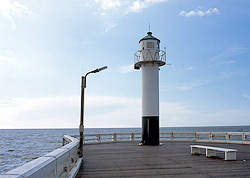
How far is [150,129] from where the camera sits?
1736cm

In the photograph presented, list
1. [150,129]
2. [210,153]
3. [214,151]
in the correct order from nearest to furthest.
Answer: [210,153], [214,151], [150,129]

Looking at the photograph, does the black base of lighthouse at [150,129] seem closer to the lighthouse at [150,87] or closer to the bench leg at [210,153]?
the lighthouse at [150,87]

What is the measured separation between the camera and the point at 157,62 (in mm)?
17812

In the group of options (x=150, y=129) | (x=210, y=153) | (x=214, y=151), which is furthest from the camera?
(x=150, y=129)

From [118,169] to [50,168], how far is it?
4.97m

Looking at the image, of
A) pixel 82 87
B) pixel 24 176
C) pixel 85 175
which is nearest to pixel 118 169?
pixel 85 175

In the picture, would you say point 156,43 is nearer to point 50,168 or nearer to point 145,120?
point 145,120

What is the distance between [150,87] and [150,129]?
9.64 ft

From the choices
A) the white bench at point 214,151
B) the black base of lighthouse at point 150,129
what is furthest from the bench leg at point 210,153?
the black base of lighthouse at point 150,129

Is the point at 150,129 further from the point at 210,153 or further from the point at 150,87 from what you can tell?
the point at 210,153

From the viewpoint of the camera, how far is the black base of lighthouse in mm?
17297

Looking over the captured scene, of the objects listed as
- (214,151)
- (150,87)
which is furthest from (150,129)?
(214,151)

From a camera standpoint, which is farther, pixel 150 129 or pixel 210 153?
pixel 150 129

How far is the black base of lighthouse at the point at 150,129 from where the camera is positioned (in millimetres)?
17297
